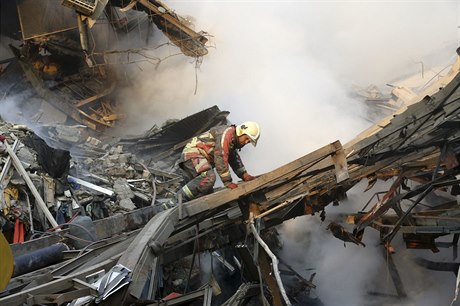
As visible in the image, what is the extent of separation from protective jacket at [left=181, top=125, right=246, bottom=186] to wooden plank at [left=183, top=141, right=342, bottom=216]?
0.89m

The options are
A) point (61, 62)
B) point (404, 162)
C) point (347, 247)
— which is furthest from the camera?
point (61, 62)

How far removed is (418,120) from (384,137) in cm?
35

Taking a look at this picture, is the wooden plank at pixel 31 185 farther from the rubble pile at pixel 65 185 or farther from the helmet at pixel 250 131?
the helmet at pixel 250 131

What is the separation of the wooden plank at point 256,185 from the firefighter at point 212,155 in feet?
3.13

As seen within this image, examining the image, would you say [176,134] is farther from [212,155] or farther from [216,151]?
[216,151]

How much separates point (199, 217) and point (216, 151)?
3.95ft

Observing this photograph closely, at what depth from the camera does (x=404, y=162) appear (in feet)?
16.3

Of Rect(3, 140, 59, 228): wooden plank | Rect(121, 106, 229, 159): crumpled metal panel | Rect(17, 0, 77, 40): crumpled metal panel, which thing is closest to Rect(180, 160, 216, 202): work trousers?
Rect(3, 140, 59, 228): wooden plank

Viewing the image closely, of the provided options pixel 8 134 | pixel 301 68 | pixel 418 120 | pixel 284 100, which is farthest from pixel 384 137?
pixel 301 68

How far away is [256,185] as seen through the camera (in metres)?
4.35

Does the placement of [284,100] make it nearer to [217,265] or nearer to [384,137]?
[217,265]

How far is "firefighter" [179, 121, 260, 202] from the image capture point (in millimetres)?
5492

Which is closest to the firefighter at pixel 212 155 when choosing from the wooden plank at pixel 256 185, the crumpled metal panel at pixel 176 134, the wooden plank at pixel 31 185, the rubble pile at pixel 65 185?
the rubble pile at pixel 65 185

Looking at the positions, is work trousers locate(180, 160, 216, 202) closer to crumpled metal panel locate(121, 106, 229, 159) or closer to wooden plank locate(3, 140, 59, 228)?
wooden plank locate(3, 140, 59, 228)
